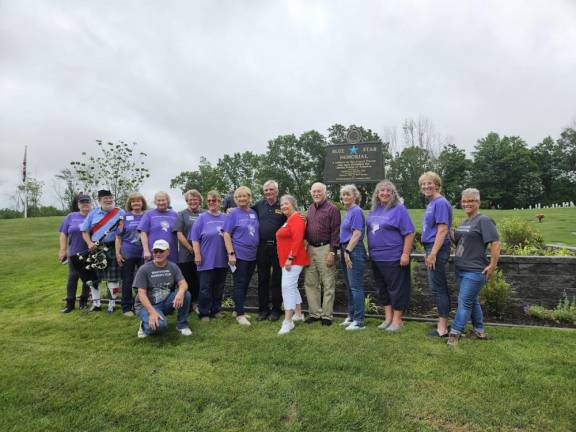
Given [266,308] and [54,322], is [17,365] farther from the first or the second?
[266,308]

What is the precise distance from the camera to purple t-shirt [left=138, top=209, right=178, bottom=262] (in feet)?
16.3

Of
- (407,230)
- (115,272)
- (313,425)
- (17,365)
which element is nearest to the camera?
(313,425)

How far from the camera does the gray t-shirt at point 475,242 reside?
367 centimetres

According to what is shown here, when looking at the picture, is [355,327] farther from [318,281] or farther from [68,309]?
[68,309]

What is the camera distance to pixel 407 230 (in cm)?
412

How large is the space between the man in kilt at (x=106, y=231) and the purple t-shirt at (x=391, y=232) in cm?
383

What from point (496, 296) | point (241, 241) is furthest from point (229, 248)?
point (496, 296)

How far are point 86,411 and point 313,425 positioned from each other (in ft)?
5.72

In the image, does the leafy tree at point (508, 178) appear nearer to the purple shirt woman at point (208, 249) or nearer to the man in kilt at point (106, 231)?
the purple shirt woman at point (208, 249)

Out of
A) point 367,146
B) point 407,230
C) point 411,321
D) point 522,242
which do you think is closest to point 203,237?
point 407,230

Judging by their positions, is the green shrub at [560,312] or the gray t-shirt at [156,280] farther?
the green shrub at [560,312]

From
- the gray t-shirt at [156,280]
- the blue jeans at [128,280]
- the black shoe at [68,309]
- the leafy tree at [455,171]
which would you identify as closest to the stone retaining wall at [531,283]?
the gray t-shirt at [156,280]

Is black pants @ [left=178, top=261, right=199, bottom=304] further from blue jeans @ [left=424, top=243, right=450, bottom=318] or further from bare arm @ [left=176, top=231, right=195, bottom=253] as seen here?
blue jeans @ [left=424, top=243, right=450, bottom=318]

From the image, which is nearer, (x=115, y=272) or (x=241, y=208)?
(x=241, y=208)
